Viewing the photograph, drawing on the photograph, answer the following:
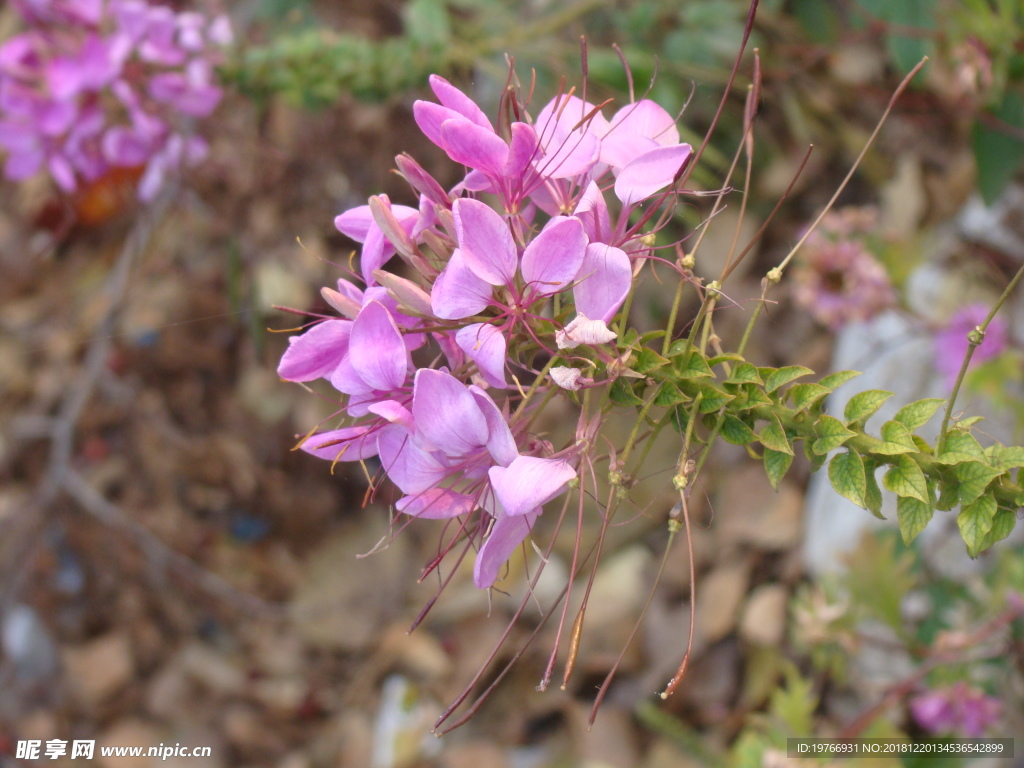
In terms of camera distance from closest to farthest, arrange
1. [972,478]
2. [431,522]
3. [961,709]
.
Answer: [972,478], [961,709], [431,522]

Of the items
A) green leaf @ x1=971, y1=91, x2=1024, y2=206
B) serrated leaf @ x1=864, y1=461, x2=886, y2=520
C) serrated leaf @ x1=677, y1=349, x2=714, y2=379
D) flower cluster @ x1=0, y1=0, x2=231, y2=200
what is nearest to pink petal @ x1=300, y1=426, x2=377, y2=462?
serrated leaf @ x1=677, y1=349, x2=714, y2=379

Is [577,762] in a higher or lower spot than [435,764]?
higher

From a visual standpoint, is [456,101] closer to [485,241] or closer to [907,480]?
[485,241]

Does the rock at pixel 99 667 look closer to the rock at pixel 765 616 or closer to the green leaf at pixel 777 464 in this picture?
the rock at pixel 765 616

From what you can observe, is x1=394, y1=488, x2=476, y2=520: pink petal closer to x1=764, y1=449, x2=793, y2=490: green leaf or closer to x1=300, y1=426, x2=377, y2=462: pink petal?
x1=300, y1=426, x2=377, y2=462: pink petal

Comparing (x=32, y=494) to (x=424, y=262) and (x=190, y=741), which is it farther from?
(x=424, y=262)

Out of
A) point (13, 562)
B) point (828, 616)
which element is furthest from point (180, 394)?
point (828, 616)

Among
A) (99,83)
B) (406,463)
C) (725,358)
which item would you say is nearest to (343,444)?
(406,463)
